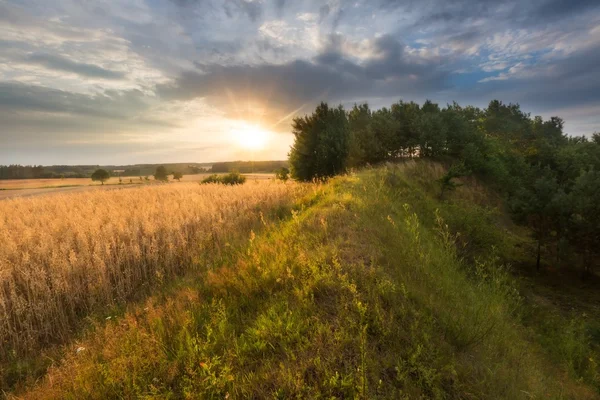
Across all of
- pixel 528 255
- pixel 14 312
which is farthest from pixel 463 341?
pixel 528 255

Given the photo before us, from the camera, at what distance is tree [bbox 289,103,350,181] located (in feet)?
78.5

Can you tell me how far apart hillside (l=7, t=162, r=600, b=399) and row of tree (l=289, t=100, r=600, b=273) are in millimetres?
9372

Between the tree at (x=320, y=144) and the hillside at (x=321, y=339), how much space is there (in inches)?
703

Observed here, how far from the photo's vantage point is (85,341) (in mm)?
4527

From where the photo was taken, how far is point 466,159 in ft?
94.1

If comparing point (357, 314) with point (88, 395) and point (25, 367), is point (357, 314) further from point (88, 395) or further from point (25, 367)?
point (25, 367)

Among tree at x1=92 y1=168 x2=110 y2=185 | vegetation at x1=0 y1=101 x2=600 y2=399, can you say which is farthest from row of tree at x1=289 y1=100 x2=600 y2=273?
tree at x1=92 y1=168 x2=110 y2=185

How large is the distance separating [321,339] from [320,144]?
21.5 metres

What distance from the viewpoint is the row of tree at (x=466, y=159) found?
524 inches

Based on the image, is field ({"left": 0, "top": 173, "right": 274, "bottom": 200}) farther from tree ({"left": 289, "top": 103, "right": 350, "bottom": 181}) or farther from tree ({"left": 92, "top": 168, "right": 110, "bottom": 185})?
tree ({"left": 289, "top": 103, "right": 350, "bottom": 181})

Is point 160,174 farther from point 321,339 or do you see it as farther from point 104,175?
point 321,339

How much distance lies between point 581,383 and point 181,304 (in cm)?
775

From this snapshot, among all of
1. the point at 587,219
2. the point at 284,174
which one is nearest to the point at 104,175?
the point at 284,174

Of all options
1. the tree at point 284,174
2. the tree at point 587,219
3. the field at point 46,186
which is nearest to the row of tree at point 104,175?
the field at point 46,186
